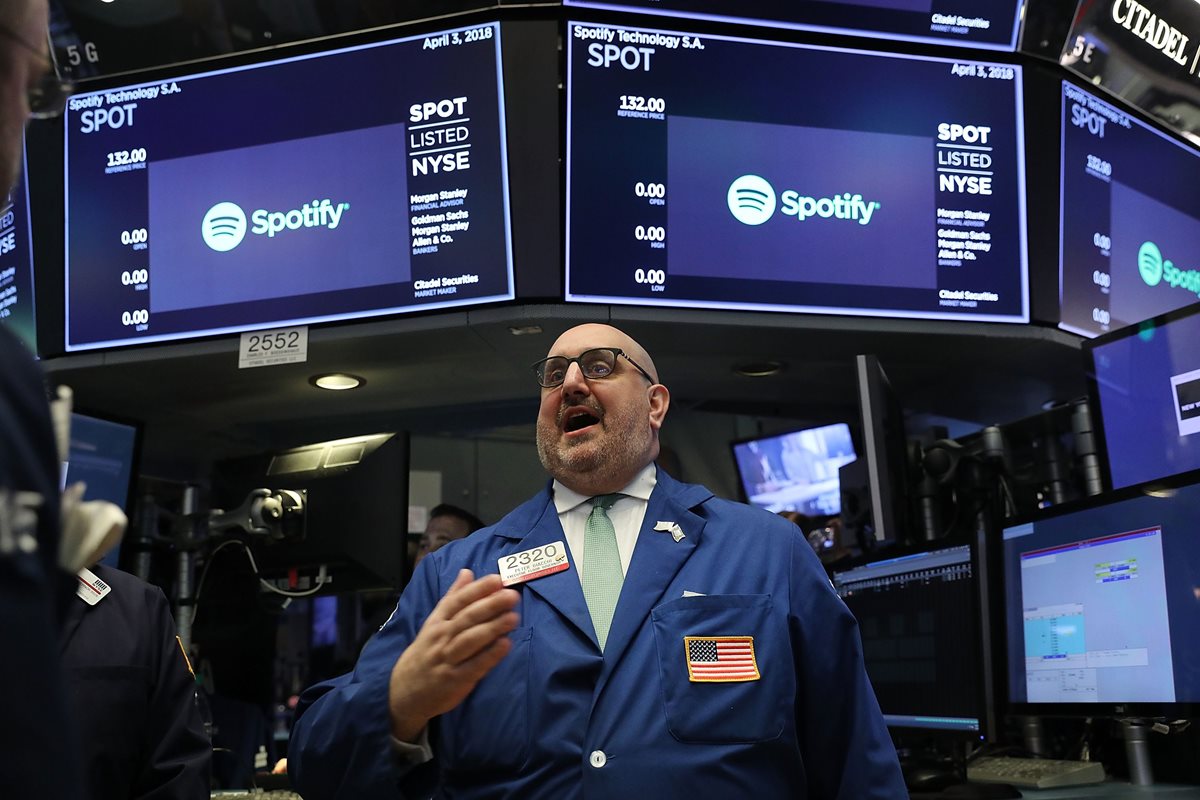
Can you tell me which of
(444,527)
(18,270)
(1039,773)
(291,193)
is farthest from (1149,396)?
(18,270)

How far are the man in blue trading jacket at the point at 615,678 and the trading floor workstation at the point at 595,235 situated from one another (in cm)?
93

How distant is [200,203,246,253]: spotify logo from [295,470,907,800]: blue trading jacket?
69.8 inches

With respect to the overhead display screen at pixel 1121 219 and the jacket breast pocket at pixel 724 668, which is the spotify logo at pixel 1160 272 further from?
the jacket breast pocket at pixel 724 668

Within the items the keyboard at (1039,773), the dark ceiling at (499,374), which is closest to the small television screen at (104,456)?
the dark ceiling at (499,374)

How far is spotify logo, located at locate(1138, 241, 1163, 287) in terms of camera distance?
359 cm

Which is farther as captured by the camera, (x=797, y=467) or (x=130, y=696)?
(x=797, y=467)

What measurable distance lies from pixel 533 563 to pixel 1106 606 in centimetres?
119

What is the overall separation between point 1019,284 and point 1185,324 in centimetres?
83

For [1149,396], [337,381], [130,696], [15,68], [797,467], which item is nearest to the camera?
[15,68]

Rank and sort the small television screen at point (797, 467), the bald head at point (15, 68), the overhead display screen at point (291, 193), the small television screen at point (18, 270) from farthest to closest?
the small television screen at point (797, 467), the small television screen at point (18, 270), the overhead display screen at point (291, 193), the bald head at point (15, 68)

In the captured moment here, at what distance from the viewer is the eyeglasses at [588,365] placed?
216 cm

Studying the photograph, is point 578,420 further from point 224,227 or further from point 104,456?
point 104,456

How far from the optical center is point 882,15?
328 cm

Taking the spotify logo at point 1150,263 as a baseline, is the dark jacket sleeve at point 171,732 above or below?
below
